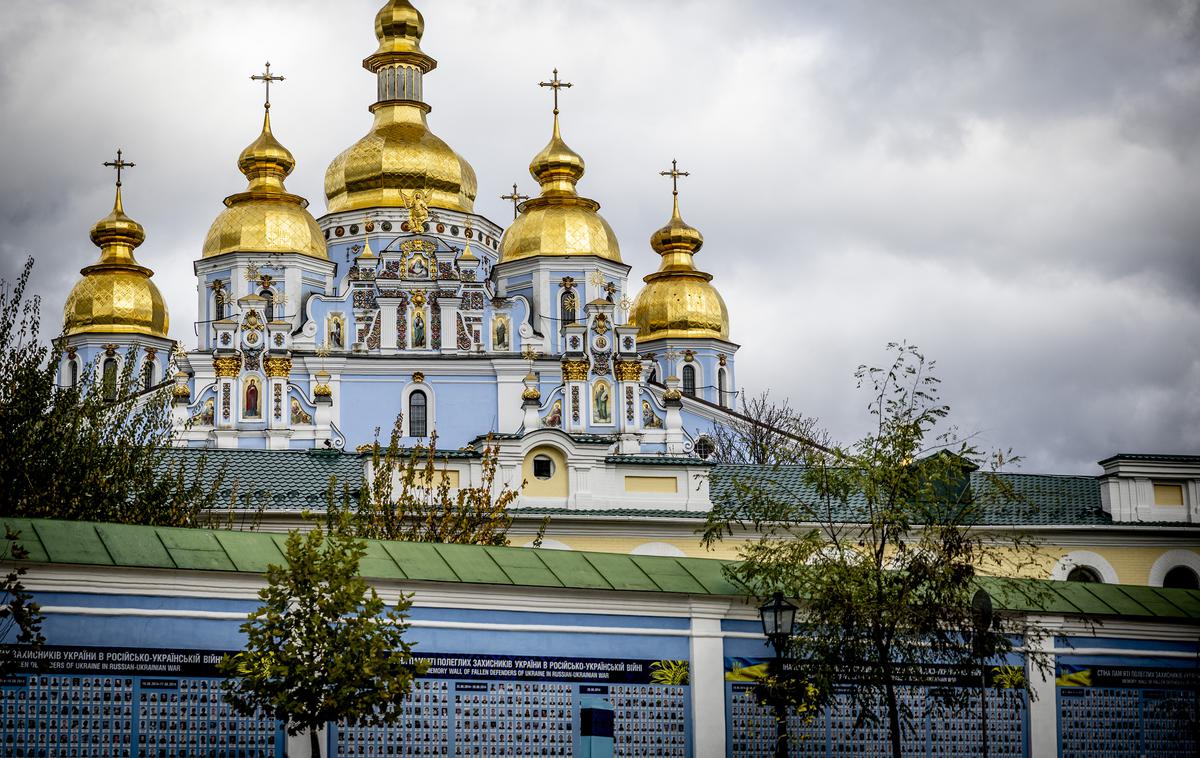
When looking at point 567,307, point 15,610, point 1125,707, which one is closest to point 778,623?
point 1125,707

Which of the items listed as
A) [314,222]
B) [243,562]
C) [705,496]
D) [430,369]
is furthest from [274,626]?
[314,222]

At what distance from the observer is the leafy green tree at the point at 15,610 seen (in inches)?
592

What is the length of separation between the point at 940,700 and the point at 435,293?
31.3 meters

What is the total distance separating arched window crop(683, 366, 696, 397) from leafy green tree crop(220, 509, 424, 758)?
44.0 meters

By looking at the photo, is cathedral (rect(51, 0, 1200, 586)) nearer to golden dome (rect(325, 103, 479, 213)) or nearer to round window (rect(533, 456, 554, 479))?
golden dome (rect(325, 103, 479, 213))

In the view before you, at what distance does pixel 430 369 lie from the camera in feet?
157

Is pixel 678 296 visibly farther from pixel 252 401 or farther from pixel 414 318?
pixel 252 401

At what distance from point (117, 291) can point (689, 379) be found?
1829 cm

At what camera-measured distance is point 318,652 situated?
51.5ft

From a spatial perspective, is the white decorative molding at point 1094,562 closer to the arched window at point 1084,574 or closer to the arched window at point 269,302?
the arched window at point 1084,574

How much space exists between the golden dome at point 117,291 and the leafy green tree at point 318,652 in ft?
154

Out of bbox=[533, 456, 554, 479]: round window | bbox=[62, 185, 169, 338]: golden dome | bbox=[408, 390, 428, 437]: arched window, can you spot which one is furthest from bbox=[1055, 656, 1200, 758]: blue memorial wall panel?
bbox=[62, 185, 169, 338]: golden dome

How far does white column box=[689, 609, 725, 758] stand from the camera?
1822 cm

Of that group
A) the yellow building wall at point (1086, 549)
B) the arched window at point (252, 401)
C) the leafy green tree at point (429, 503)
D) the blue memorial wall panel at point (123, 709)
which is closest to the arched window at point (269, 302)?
the arched window at point (252, 401)
